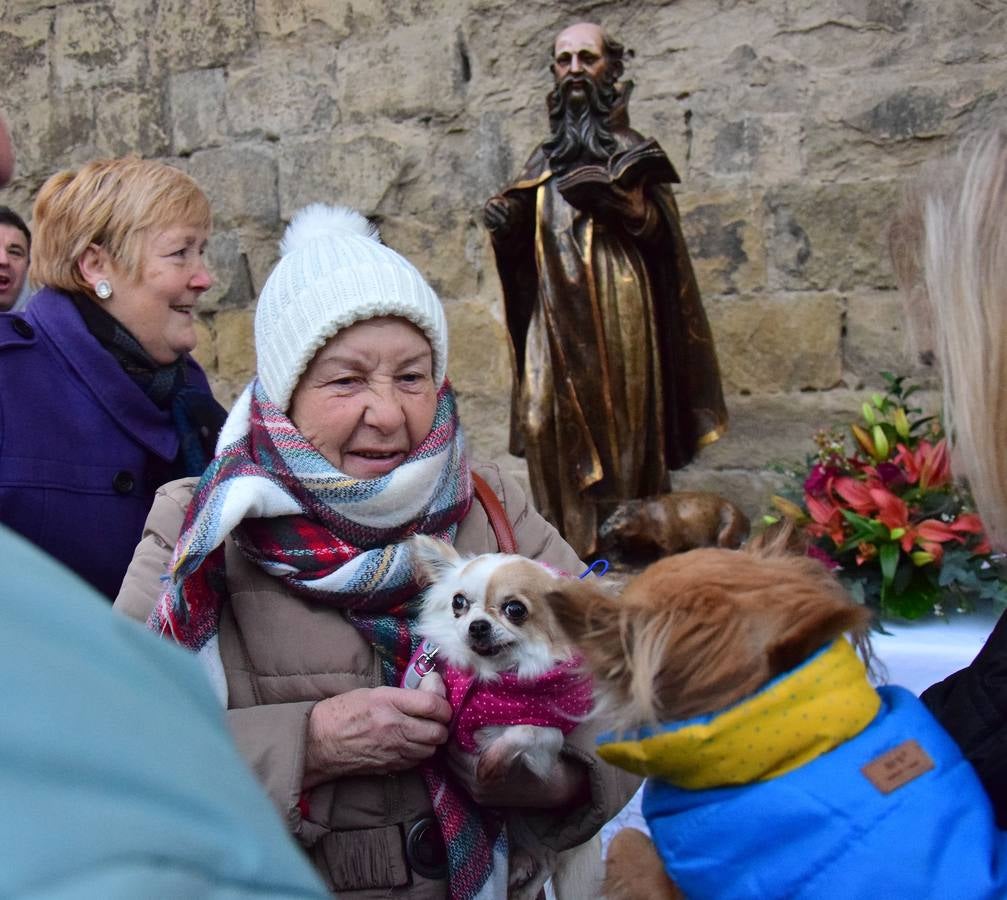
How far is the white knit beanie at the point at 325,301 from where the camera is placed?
6.14 ft

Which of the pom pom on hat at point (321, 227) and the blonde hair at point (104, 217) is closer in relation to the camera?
the pom pom on hat at point (321, 227)

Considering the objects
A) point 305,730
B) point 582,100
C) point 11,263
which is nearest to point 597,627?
point 305,730

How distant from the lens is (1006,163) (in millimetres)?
1353

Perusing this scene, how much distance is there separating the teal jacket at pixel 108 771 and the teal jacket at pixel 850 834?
71 centimetres

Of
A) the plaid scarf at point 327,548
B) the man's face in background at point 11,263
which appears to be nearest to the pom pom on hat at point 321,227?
the plaid scarf at point 327,548

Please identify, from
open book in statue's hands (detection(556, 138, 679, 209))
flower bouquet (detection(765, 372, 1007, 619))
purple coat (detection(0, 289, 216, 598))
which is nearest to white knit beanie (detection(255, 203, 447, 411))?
purple coat (detection(0, 289, 216, 598))

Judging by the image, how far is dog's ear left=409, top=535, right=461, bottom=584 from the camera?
1.82m

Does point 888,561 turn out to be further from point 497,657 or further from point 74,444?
point 74,444

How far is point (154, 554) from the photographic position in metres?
1.87

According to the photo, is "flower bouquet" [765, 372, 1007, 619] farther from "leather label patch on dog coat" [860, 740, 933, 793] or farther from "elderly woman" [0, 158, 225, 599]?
"leather label patch on dog coat" [860, 740, 933, 793]

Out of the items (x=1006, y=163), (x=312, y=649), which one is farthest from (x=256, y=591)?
(x=1006, y=163)

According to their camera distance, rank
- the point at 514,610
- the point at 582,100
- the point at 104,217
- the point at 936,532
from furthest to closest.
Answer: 1. the point at 582,100
2. the point at 936,532
3. the point at 104,217
4. the point at 514,610

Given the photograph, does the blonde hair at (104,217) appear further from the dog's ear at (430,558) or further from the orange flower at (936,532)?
the orange flower at (936,532)

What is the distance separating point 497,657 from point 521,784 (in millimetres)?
206
